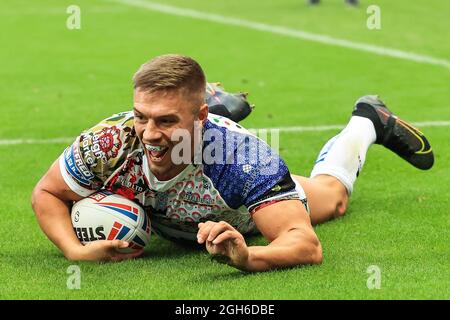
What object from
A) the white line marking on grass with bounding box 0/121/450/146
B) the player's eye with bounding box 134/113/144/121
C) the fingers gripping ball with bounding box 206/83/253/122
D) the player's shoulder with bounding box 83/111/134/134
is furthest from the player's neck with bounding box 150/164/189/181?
the white line marking on grass with bounding box 0/121/450/146

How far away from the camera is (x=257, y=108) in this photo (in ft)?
42.9

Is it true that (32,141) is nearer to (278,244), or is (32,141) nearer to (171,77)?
(171,77)

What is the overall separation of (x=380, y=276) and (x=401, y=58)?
1049cm

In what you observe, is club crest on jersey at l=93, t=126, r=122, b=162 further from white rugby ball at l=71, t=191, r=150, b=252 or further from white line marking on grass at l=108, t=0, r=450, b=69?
white line marking on grass at l=108, t=0, r=450, b=69

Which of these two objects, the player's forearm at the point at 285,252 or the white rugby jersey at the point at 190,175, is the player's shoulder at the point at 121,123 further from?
the player's forearm at the point at 285,252

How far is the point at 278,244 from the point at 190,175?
2.27 feet

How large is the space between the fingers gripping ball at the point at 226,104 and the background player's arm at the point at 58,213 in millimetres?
1419

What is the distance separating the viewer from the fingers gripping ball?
26.5 feet

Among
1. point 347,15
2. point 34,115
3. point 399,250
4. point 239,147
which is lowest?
point 347,15

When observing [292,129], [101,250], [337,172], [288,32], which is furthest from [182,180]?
[288,32]

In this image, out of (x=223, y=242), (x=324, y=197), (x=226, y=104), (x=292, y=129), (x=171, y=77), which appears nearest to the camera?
(x=223, y=242)

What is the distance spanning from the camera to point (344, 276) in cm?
640
